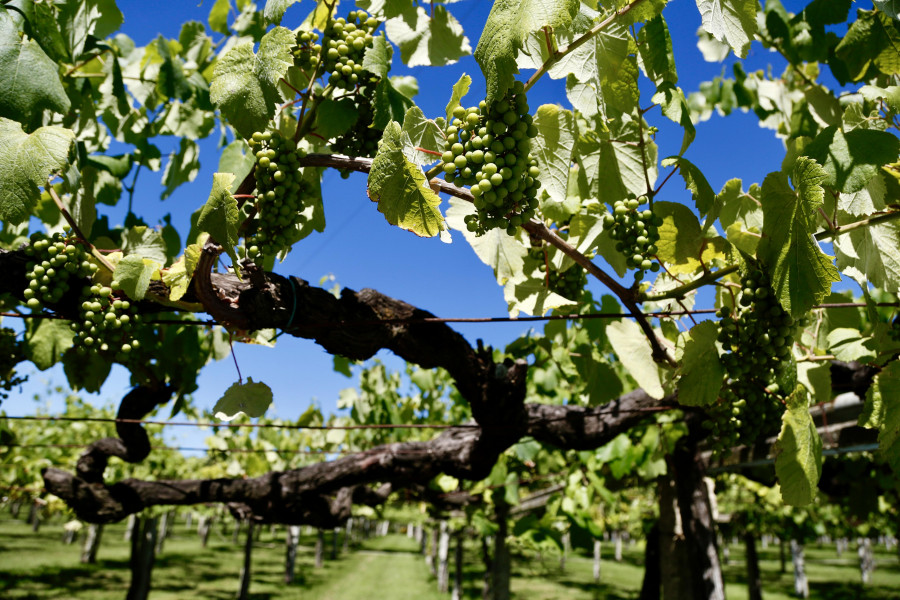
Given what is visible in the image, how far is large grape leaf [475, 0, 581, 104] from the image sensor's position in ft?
3.18

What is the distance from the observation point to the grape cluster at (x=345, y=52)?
1512mm

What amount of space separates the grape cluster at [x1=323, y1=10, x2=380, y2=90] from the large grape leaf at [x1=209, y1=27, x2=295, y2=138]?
0.49 feet

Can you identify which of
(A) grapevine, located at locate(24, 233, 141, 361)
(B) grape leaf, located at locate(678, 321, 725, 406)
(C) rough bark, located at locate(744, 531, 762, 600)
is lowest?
(C) rough bark, located at locate(744, 531, 762, 600)

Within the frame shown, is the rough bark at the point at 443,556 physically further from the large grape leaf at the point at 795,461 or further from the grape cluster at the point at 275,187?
the grape cluster at the point at 275,187

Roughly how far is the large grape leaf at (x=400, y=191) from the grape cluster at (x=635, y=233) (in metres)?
0.64

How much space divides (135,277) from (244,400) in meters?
0.46

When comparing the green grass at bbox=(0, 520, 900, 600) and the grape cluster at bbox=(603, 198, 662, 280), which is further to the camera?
the green grass at bbox=(0, 520, 900, 600)

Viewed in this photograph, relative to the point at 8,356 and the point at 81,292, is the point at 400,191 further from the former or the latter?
the point at 8,356

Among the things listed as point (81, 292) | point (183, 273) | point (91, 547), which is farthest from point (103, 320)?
point (91, 547)

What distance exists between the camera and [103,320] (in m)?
1.72

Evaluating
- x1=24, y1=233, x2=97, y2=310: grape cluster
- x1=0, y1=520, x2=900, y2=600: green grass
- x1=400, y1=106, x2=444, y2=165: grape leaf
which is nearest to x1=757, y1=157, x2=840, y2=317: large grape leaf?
x1=400, y1=106, x2=444, y2=165: grape leaf

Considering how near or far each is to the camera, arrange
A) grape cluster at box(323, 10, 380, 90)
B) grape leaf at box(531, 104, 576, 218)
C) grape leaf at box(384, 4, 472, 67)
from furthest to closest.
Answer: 1. grape leaf at box(384, 4, 472, 67)
2. grape cluster at box(323, 10, 380, 90)
3. grape leaf at box(531, 104, 576, 218)

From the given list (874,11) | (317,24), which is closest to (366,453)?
(317,24)

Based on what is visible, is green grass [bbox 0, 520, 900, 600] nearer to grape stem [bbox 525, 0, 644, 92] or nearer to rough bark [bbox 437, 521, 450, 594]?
rough bark [bbox 437, 521, 450, 594]
